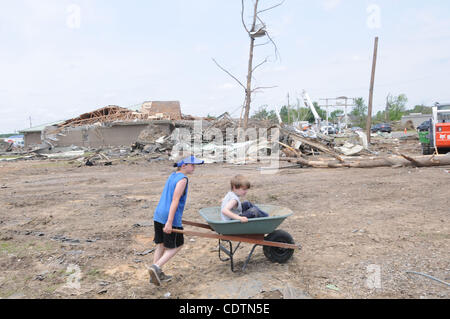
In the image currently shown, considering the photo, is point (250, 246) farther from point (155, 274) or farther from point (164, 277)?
point (155, 274)

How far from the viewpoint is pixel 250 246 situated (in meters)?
5.20

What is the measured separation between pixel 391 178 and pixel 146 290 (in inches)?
351

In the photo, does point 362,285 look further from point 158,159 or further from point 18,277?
point 158,159

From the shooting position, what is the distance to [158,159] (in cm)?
2034

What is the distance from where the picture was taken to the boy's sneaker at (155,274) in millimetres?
3723

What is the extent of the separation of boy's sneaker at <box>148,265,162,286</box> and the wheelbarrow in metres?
0.44

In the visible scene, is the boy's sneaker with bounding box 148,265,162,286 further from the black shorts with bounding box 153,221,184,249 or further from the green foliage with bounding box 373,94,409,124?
the green foliage with bounding box 373,94,409,124

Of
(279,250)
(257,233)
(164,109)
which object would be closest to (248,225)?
(257,233)

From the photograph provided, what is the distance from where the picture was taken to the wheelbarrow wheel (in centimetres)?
430

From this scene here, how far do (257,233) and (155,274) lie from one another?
116cm
